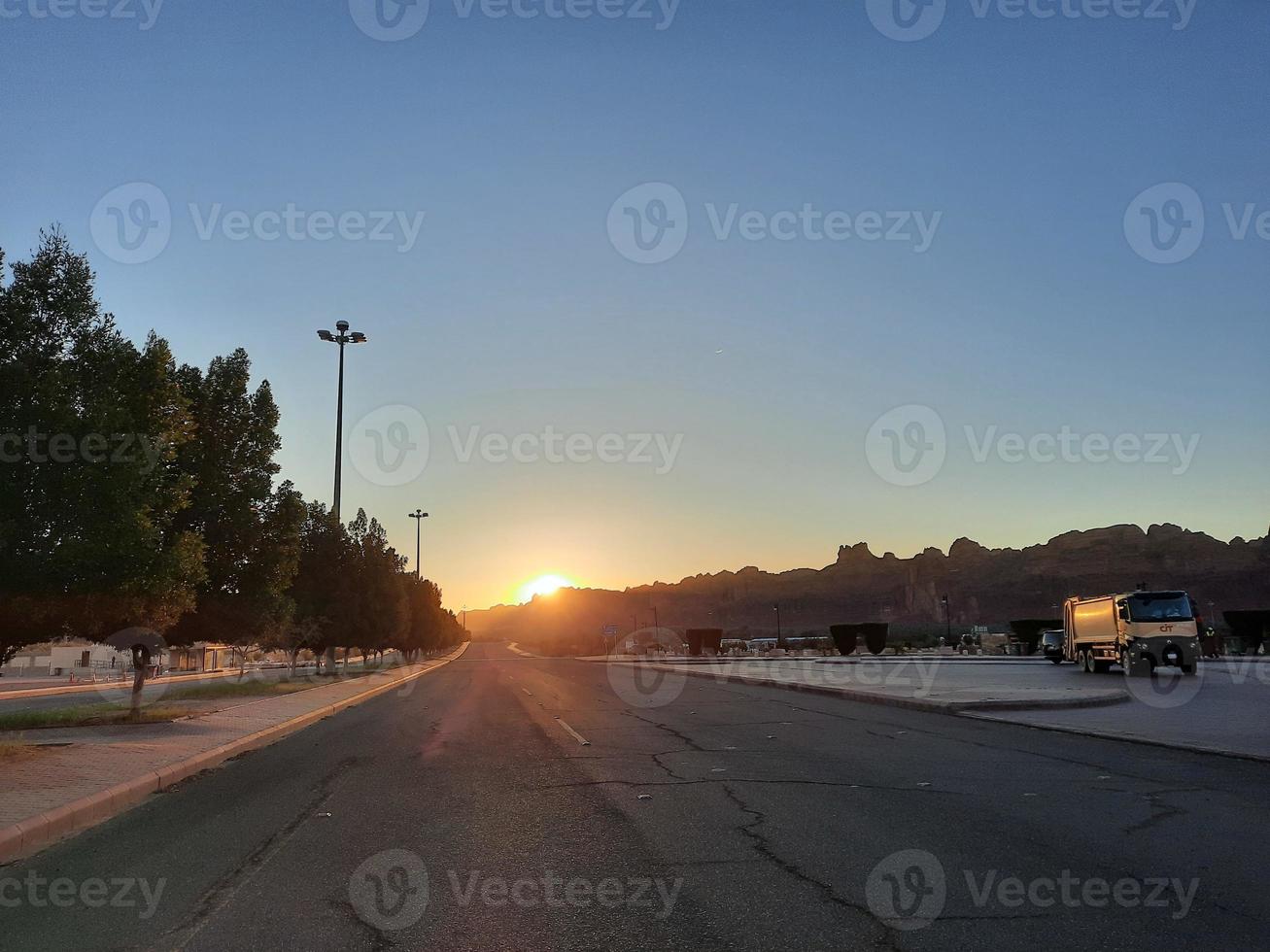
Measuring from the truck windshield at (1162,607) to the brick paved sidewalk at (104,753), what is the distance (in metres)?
26.0

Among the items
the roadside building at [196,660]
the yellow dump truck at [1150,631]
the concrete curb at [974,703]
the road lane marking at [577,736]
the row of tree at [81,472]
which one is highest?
the row of tree at [81,472]

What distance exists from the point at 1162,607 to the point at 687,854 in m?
29.4

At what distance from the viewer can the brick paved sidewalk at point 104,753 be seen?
10375 millimetres

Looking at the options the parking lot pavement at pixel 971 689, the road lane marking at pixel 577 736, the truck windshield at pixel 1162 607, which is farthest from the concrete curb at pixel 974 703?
the truck windshield at pixel 1162 607

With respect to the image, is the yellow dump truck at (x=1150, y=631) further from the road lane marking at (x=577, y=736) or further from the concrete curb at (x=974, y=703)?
the road lane marking at (x=577, y=736)

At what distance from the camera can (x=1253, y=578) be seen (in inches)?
6009

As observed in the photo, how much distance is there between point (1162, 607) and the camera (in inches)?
1231

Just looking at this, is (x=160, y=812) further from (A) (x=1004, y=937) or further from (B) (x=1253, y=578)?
(B) (x=1253, y=578)

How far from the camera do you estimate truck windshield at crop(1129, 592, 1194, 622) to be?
31.2 metres

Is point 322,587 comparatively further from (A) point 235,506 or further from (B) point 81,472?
(B) point 81,472

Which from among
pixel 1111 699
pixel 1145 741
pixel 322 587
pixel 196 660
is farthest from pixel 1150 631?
pixel 196 660

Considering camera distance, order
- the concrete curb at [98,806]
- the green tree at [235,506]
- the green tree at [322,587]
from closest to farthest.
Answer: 1. the concrete curb at [98,806]
2. the green tree at [235,506]
3. the green tree at [322,587]

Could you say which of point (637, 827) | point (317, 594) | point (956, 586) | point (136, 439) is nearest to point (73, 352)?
point (136, 439)

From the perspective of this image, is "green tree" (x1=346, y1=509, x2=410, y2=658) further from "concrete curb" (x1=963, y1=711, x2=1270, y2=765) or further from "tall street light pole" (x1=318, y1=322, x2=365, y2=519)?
"concrete curb" (x1=963, y1=711, x2=1270, y2=765)
